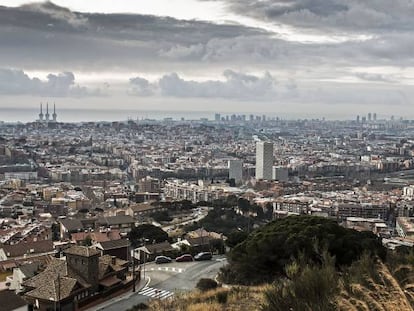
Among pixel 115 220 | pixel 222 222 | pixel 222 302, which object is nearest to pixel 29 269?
pixel 222 302

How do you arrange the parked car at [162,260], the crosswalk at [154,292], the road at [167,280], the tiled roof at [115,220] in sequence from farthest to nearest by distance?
1. the tiled roof at [115,220]
2. the parked car at [162,260]
3. the road at [167,280]
4. the crosswalk at [154,292]

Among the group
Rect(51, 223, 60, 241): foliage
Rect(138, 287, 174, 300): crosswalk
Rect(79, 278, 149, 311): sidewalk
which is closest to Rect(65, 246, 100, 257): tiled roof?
Rect(79, 278, 149, 311): sidewalk

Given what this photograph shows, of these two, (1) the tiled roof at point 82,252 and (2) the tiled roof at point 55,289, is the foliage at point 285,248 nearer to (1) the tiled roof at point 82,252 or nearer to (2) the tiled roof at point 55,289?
(1) the tiled roof at point 82,252

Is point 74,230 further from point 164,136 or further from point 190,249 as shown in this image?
point 164,136

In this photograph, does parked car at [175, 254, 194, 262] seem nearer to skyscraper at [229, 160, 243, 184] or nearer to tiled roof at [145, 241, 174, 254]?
tiled roof at [145, 241, 174, 254]

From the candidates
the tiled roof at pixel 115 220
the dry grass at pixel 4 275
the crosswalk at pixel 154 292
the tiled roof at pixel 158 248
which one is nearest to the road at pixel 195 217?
the tiled roof at pixel 115 220

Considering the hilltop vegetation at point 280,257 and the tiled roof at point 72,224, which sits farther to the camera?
Result: the tiled roof at point 72,224

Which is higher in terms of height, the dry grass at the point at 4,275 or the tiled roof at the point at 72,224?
the dry grass at the point at 4,275

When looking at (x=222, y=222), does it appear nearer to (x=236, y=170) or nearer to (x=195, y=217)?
(x=195, y=217)
